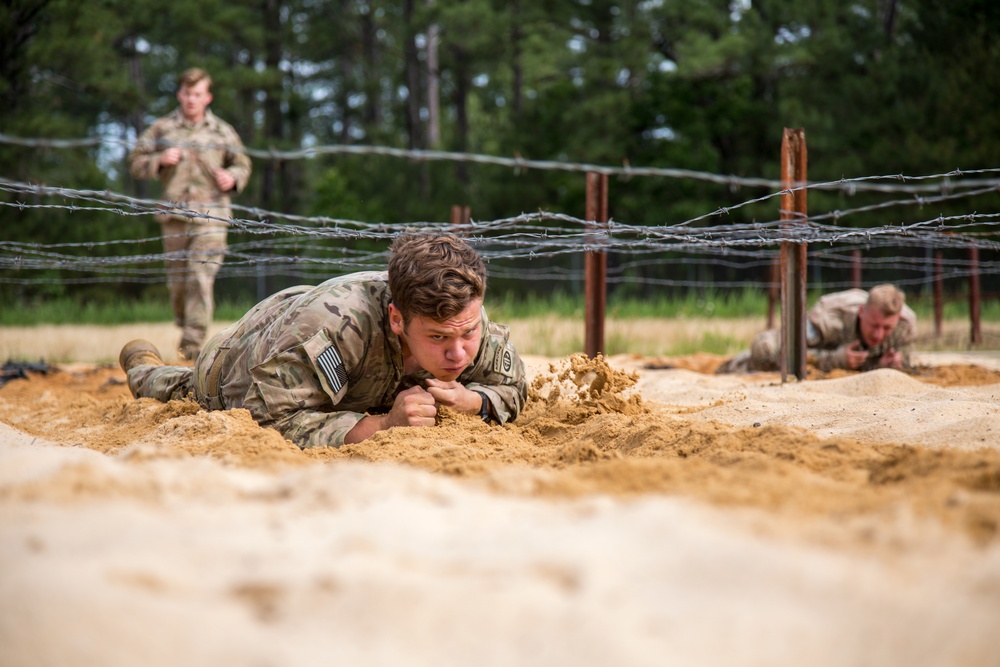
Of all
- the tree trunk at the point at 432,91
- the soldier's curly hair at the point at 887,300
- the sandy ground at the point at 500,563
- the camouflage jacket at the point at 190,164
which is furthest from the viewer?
the tree trunk at the point at 432,91

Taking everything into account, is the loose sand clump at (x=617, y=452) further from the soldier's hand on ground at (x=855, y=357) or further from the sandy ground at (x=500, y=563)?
the soldier's hand on ground at (x=855, y=357)

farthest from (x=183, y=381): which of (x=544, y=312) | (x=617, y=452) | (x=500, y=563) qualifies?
(x=544, y=312)

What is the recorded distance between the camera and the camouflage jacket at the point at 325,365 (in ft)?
10.4

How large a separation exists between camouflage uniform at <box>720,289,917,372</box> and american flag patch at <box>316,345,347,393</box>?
13.1ft

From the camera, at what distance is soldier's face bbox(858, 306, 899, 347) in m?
6.20

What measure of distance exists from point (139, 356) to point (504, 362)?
85.6 inches

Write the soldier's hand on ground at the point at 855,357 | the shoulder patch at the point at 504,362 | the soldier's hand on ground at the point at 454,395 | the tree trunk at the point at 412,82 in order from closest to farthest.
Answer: the soldier's hand on ground at the point at 454,395 → the shoulder patch at the point at 504,362 → the soldier's hand on ground at the point at 855,357 → the tree trunk at the point at 412,82

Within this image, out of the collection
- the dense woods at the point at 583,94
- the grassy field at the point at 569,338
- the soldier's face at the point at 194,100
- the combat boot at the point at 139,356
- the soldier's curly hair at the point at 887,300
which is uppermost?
the dense woods at the point at 583,94

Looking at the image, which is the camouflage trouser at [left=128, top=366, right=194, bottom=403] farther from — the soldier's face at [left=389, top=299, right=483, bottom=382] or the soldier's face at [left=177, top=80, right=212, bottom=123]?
the soldier's face at [left=177, top=80, right=212, bottom=123]

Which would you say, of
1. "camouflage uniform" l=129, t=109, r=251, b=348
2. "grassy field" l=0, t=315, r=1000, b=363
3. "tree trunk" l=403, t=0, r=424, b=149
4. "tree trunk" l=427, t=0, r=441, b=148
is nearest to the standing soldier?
"camouflage uniform" l=129, t=109, r=251, b=348

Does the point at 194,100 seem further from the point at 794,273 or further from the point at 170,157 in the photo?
the point at 794,273

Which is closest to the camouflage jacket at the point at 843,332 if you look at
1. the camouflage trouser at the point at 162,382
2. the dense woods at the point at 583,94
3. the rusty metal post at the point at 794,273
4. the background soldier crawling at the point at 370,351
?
the rusty metal post at the point at 794,273

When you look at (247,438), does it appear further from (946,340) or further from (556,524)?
(946,340)

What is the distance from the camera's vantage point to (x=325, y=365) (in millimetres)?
3186
